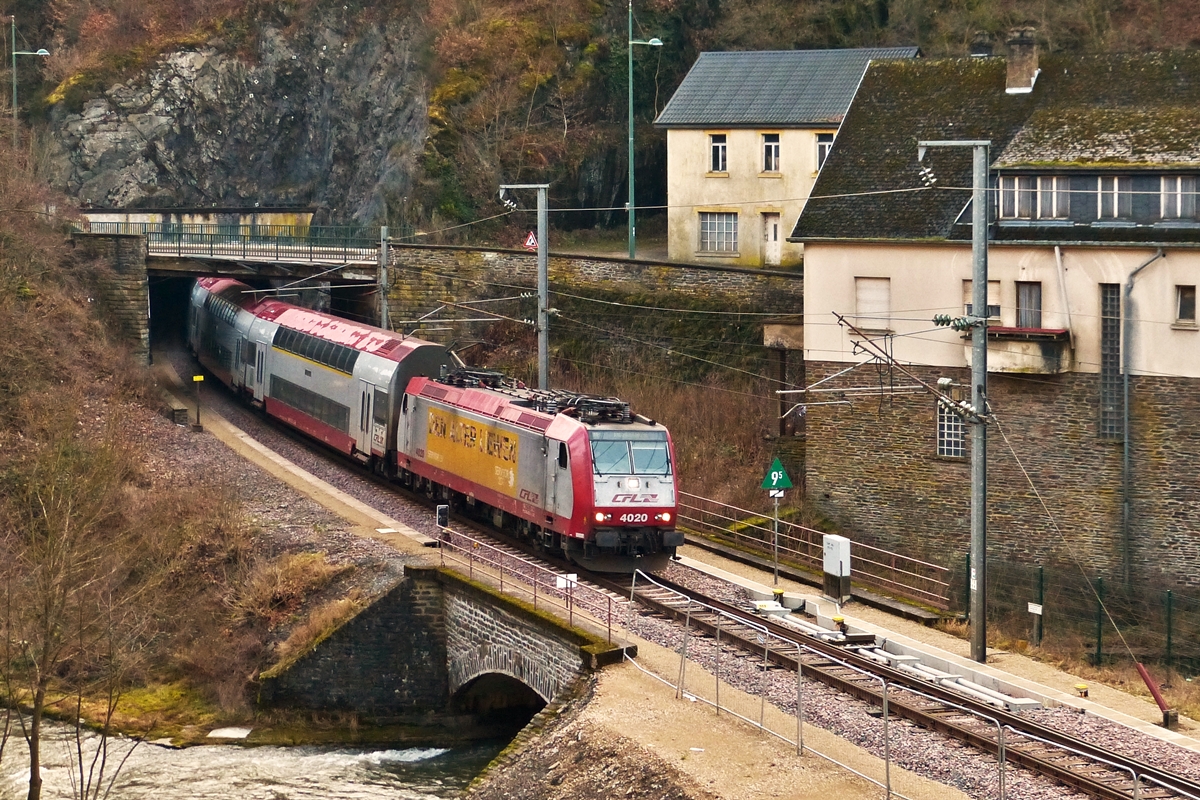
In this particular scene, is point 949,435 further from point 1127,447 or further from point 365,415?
point 365,415

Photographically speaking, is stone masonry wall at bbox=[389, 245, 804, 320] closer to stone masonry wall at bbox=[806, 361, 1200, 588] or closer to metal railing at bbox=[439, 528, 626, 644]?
stone masonry wall at bbox=[806, 361, 1200, 588]

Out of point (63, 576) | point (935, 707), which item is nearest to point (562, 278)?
point (63, 576)

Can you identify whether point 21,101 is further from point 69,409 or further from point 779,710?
point 779,710

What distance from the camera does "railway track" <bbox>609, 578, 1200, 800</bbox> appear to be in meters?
19.3

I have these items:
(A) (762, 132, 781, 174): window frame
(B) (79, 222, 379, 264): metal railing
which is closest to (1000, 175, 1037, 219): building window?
(A) (762, 132, 781, 174): window frame

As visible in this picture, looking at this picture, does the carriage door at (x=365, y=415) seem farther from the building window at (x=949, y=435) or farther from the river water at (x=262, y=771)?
the building window at (x=949, y=435)

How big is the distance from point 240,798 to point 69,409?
1793 centimetres

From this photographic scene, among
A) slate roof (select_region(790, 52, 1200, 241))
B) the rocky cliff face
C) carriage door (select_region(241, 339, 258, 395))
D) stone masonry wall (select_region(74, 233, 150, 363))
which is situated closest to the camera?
slate roof (select_region(790, 52, 1200, 241))

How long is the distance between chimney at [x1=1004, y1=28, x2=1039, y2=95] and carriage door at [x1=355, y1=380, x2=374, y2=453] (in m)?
16.2

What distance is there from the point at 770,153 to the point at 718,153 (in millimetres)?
1628

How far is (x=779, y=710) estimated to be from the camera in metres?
22.6

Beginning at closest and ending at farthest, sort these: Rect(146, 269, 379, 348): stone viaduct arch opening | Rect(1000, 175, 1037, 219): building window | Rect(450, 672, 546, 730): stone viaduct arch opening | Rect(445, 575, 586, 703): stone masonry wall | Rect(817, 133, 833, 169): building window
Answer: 1. Rect(445, 575, 586, 703): stone masonry wall
2. Rect(450, 672, 546, 730): stone viaduct arch opening
3. Rect(1000, 175, 1037, 219): building window
4. Rect(817, 133, 833, 169): building window
5. Rect(146, 269, 379, 348): stone viaduct arch opening

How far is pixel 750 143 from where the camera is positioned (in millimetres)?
50562

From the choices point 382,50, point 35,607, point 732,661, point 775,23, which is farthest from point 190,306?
point 732,661
